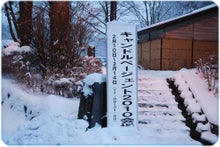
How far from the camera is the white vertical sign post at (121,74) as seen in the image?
4492 millimetres

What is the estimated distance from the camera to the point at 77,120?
4633mm

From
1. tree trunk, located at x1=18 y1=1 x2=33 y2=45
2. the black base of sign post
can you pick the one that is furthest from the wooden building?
the black base of sign post

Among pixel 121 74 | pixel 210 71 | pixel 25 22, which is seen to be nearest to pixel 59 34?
pixel 25 22

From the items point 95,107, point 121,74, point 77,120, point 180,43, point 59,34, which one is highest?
point 180,43

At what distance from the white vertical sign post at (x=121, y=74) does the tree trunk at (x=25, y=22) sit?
7.63 feet

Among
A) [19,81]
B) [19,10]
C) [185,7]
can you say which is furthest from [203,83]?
[185,7]

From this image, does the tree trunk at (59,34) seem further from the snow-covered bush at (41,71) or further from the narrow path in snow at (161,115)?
the narrow path in snow at (161,115)

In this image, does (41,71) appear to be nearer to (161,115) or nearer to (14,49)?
(14,49)

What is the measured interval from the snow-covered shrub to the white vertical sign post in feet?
6.02

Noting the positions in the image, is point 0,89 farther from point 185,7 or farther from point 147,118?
point 185,7

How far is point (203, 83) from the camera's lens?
5.73m

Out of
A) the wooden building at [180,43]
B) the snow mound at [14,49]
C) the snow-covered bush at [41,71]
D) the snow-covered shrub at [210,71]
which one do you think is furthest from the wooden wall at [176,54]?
the snow mound at [14,49]

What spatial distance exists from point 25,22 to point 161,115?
352 centimetres

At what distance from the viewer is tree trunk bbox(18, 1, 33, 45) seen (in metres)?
6.04
